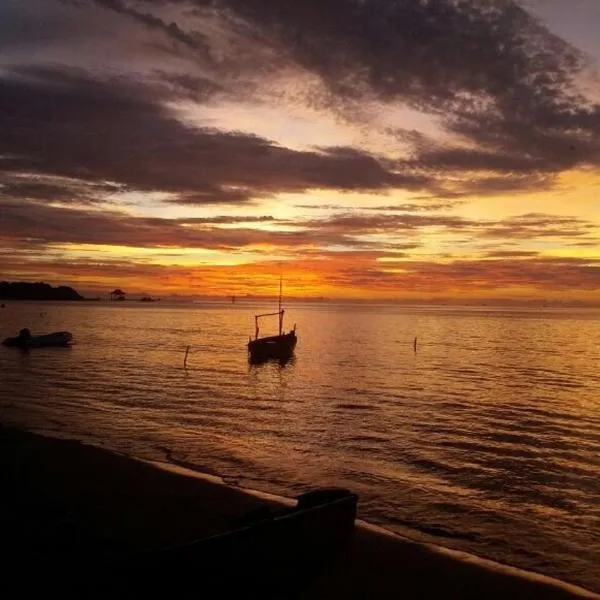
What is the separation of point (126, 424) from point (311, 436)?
825 centimetres

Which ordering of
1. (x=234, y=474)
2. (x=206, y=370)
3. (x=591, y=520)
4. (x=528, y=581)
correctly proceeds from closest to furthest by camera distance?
(x=528, y=581) → (x=591, y=520) → (x=234, y=474) → (x=206, y=370)

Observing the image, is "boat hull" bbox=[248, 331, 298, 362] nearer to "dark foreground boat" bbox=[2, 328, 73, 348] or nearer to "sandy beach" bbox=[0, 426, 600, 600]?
"dark foreground boat" bbox=[2, 328, 73, 348]

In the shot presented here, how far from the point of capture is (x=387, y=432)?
2514 centimetres

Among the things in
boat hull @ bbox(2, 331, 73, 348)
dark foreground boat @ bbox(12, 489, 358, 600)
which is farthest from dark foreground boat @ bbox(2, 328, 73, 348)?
dark foreground boat @ bbox(12, 489, 358, 600)

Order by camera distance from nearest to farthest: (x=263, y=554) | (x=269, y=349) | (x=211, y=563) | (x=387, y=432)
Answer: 1. (x=211, y=563)
2. (x=263, y=554)
3. (x=387, y=432)
4. (x=269, y=349)

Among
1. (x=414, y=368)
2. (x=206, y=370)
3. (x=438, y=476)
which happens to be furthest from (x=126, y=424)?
(x=414, y=368)

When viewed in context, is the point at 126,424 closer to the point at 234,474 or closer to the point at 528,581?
the point at 234,474

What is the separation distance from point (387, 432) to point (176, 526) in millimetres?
15344

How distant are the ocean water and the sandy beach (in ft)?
5.75

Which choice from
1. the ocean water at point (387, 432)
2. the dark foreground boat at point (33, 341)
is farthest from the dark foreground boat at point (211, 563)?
the dark foreground boat at point (33, 341)

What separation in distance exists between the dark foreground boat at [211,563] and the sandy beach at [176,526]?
0.13 meters

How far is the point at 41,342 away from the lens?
65375 millimetres

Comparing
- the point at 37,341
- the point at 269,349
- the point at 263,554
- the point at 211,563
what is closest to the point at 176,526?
the point at 263,554

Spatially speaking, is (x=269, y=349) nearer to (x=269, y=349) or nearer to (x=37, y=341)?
(x=269, y=349)
